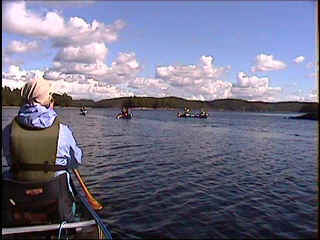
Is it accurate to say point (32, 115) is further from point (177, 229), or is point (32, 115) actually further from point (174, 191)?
point (174, 191)

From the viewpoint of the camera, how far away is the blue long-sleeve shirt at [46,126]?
15.4 ft

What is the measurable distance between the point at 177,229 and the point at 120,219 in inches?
70.5

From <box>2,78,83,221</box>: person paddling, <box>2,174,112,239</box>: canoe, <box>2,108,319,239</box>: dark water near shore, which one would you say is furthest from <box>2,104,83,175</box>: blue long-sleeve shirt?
<box>2,108,319,239</box>: dark water near shore

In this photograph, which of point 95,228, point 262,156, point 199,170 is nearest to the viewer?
point 95,228

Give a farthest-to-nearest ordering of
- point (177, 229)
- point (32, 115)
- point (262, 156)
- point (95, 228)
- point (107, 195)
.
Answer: point (262, 156), point (107, 195), point (177, 229), point (95, 228), point (32, 115)

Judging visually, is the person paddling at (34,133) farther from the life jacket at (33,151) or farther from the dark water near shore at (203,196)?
the dark water near shore at (203,196)

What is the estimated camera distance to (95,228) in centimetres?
588

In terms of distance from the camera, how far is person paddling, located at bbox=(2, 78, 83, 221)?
471 cm

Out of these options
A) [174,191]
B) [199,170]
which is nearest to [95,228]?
[174,191]

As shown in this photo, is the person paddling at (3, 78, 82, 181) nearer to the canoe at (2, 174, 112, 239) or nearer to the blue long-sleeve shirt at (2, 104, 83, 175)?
the blue long-sleeve shirt at (2, 104, 83, 175)

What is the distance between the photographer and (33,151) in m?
4.76

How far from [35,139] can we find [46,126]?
0.24m

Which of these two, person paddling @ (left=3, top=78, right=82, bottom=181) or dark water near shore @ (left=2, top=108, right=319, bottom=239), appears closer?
person paddling @ (left=3, top=78, right=82, bottom=181)

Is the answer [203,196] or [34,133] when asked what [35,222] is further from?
[203,196]
